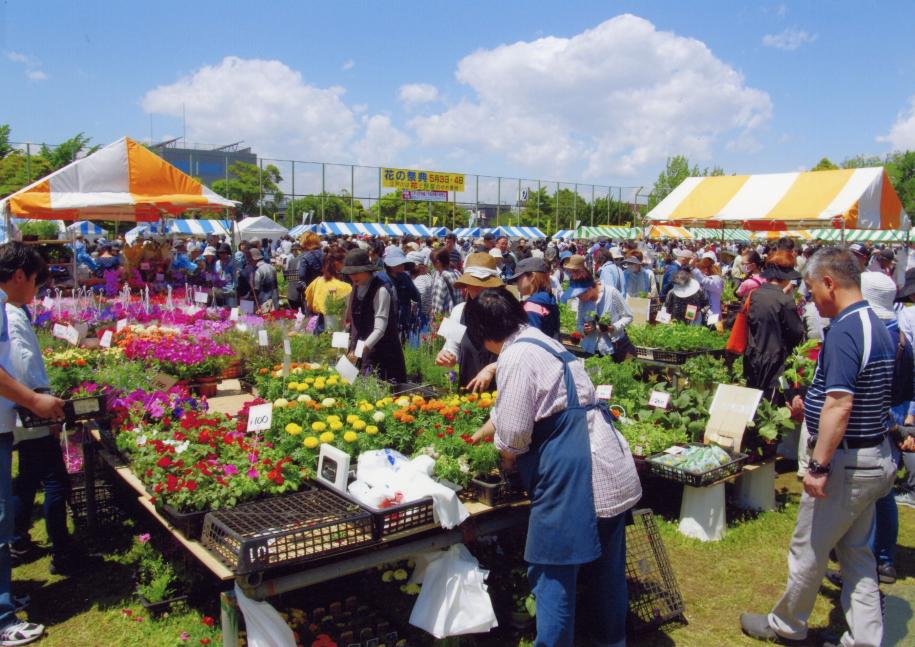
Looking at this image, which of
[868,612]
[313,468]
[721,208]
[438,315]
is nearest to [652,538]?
[868,612]

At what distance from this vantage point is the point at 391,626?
3232 mm

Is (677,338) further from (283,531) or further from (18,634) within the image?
(18,634)

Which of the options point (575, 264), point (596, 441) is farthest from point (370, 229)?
point (596, 441)

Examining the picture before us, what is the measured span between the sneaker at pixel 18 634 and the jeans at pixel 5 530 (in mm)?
32

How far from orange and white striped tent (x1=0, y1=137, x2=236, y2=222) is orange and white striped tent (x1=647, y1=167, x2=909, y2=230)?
7893 millimetres

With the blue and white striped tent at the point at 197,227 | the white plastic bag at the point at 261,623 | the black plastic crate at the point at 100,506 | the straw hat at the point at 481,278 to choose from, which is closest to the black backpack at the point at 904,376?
the straw hat at the point at 481,278

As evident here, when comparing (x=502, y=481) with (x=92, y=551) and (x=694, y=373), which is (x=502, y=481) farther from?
(x=694, y=373)

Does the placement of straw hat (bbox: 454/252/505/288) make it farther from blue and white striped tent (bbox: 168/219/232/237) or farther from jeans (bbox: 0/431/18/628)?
blue and white striped tent (bbox: 168/219/232/237)

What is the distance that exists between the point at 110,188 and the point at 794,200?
10.2m

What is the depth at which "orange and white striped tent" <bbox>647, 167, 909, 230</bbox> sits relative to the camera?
10.1m

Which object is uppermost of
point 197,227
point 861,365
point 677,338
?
point 197,227

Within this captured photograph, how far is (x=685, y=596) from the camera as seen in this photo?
3.88 metres

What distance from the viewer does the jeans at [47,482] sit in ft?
12.8

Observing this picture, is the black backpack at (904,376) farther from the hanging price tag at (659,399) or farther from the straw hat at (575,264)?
the straw hat at (575,264)
